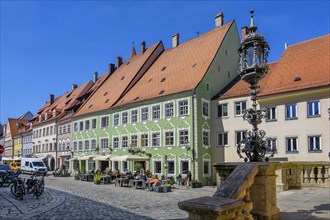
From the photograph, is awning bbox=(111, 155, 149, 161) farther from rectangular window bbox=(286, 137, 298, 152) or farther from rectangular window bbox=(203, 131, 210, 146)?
rectangular window bbox=(286, 137, 298, 152)

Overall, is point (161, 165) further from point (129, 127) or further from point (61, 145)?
point (61, 145)

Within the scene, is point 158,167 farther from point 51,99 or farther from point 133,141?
point 51,99

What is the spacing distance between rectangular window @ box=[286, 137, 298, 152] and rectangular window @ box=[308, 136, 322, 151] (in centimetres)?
109

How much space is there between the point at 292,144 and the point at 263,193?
2294 cm

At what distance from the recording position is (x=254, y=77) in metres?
7.64

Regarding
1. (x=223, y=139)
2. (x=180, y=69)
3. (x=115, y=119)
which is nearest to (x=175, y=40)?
(x=180, y=69)

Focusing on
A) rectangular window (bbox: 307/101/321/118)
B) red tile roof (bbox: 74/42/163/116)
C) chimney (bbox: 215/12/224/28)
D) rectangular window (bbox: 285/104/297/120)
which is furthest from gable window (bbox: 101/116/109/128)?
rectangular window (bbox: 307/101/321/118)

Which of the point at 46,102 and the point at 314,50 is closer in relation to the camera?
the point at 314,50

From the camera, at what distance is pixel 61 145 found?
53062 millimetres

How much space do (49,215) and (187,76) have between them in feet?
76.7

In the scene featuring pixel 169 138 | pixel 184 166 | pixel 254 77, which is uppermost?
pixel 254 77

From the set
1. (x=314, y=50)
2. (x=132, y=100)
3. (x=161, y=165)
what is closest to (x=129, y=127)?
(x=132, y=100)

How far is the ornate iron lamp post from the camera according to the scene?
683 centimetres

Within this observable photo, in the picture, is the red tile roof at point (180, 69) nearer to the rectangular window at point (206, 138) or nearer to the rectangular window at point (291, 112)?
the rectangular window at point (206, 138)
